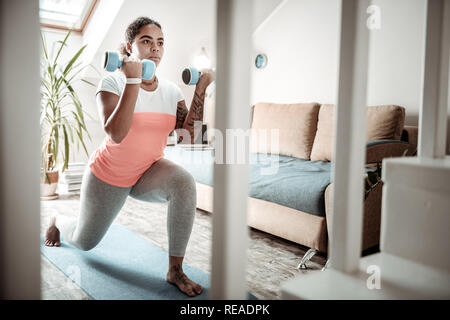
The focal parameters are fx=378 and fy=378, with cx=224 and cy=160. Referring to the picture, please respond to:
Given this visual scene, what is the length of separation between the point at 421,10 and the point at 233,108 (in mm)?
2814

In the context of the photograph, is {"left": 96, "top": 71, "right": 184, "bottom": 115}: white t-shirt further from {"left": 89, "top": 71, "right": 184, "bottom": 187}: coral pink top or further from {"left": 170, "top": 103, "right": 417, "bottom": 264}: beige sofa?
{"left": 170, "top": 103, "right": 417, "bottom": 264}: beige sofa

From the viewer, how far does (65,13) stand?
13.3 feet

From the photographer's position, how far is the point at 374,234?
6.79ft

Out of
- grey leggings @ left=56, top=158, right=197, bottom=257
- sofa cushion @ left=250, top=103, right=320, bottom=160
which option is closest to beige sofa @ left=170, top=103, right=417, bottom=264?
sofa cushion @ left=250, top=103, right=320, bottom=160

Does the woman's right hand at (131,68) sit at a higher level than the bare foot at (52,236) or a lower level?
higher

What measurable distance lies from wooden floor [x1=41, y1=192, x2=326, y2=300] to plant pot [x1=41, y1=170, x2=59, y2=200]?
0.52ft

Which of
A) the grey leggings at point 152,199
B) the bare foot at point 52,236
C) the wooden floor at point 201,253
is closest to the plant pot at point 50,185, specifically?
the wooden floor at point 201,253

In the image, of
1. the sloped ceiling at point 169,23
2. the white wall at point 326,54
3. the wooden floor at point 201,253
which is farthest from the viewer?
the sloped ceiling at point 169,23

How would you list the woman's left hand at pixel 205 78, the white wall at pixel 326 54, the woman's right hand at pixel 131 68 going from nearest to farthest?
the woman's right hand at pixel 131 68, the woman's left hand at pixel 205 78, the white wall at pixel 326 54

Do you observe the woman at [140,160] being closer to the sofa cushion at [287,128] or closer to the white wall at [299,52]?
the sofa cushion at [287,128]

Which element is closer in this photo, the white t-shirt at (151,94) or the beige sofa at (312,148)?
the white t-shirt at (151,94)

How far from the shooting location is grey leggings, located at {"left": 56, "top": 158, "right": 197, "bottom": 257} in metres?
1.69

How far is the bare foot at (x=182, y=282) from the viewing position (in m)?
1.62

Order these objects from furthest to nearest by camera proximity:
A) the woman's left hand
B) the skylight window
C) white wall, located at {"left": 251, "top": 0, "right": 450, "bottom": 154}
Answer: the skylight window
white wall, located at {"left": 251, "top": 0, "right": 450, "bottom": 154}
the woman's left hand
